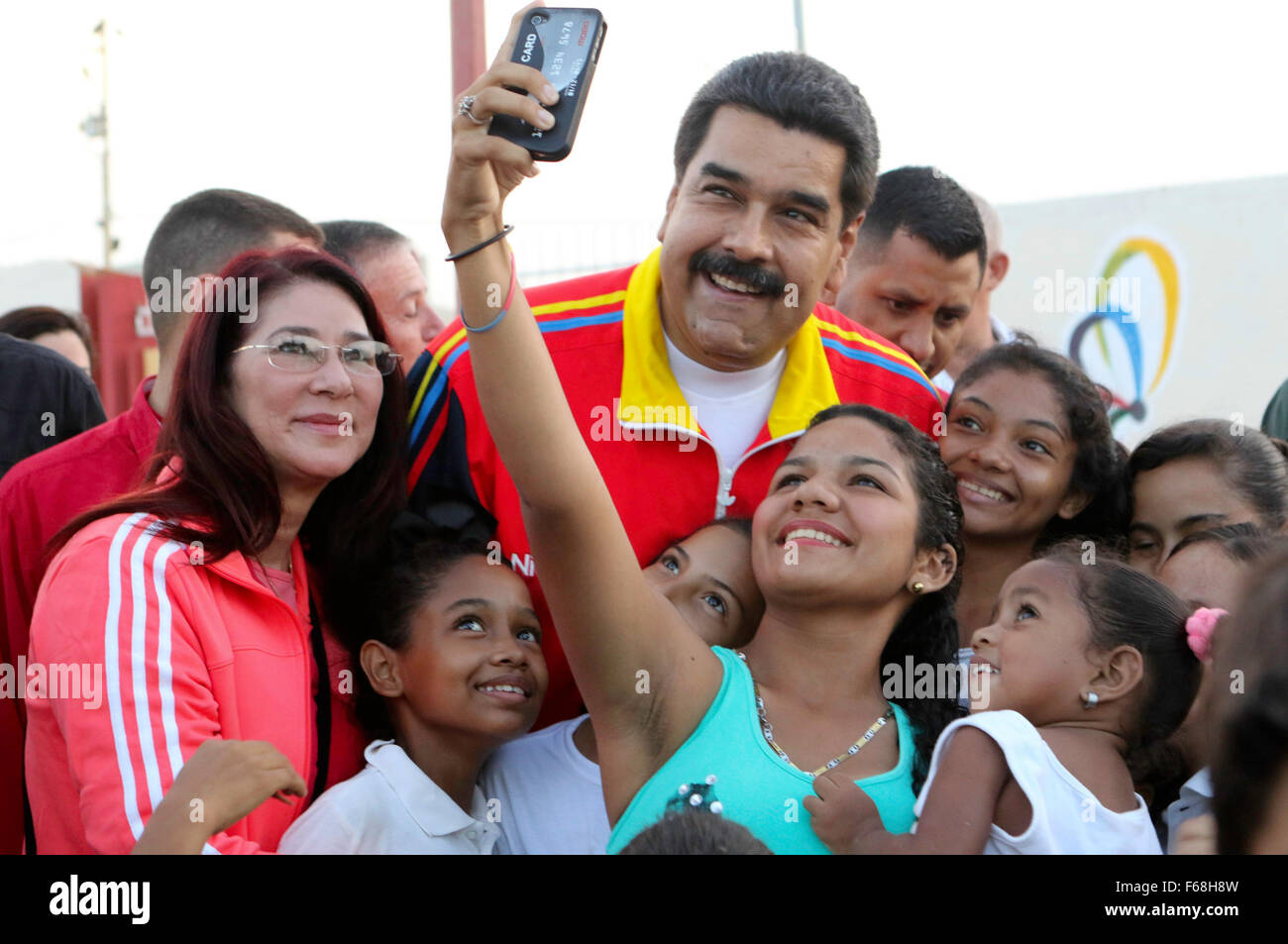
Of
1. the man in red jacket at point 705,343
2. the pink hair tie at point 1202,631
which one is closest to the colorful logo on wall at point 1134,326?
the man in red jacket at point 705,343

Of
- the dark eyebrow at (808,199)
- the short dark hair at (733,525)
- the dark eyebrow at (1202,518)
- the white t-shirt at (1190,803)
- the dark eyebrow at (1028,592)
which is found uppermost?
the dark eyebrow at (808,199)

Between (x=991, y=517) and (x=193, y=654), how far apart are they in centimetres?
180

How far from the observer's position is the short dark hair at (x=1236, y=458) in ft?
10.4

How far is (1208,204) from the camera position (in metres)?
10.7

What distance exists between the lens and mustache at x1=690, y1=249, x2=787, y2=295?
2.99 metres

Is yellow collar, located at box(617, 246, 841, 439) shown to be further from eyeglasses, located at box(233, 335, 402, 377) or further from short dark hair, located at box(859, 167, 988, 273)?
short dark hair, located at box(859, 167, 988, 273)

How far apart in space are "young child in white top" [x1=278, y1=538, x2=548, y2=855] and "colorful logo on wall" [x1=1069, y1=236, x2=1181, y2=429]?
8780 millimetres

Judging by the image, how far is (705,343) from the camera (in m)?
3.05

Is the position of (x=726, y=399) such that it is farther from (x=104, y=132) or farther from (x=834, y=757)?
(x=104, y=132)

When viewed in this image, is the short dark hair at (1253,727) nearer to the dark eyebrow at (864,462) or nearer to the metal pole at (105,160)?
the dark eyebrow at (864,462)

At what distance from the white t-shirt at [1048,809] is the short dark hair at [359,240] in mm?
3146

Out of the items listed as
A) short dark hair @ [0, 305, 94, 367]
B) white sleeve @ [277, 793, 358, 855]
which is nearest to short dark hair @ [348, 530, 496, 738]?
white sleeve @ [277, 793, 358, 855]
